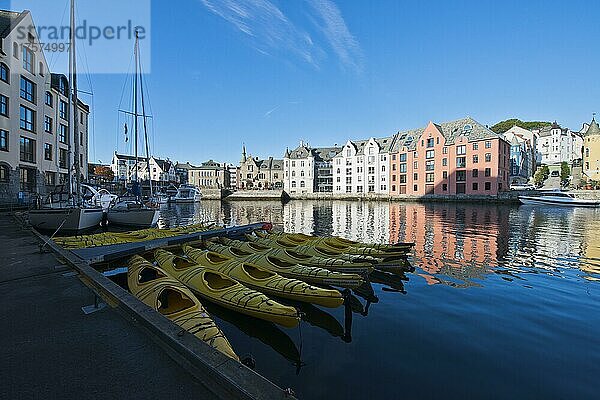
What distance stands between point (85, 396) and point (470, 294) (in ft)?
33.7

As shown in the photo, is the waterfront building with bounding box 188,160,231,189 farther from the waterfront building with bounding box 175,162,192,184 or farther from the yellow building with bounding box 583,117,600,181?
the yellow building with bounding box 583,117,600,181

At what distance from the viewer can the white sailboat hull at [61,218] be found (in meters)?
19.6

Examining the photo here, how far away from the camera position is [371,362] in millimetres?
6152

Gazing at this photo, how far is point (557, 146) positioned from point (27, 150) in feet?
502

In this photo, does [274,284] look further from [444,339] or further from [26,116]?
[26,116]

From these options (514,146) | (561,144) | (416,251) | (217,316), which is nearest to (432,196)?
(514,146)

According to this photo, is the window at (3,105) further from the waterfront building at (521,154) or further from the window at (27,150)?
the waterfront building at (521,154)

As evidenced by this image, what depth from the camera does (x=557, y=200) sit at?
59844 millimetres

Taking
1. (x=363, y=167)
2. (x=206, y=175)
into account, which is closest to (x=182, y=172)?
Result: (x=206, y=175)

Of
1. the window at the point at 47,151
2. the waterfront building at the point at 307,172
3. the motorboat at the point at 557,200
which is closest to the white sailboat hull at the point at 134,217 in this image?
the window at the point at 47,151

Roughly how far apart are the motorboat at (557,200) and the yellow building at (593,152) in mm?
20508

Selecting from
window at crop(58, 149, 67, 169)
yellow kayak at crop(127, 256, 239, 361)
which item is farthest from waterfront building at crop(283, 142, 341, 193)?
yellow kayak at crop(127, 256, 239, 361)

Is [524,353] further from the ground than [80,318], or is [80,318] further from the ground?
[80,318]

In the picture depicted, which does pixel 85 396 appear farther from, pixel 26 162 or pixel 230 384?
pixel 26 162
